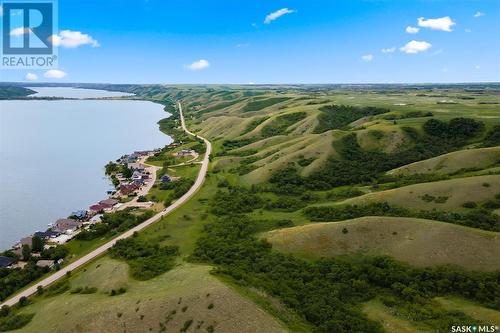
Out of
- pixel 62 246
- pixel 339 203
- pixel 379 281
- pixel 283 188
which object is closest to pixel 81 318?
pixel 62 246

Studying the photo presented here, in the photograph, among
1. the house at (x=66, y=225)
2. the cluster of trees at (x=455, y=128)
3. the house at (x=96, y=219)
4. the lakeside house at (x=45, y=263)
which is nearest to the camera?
the lakeside house at (x=45, y=263)

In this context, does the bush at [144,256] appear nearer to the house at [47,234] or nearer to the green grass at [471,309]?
the house at [47,234]

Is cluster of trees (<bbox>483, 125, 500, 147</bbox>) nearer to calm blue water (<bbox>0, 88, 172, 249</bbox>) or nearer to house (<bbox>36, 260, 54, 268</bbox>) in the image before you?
calm blue water (<bbox>0, 88, 172, 249</bbox>)

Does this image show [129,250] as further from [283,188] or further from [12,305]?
[283,188]

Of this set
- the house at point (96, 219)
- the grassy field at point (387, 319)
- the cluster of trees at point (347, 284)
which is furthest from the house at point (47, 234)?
the grassy field at point (387, 319)

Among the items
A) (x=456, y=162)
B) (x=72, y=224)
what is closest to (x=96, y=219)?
(x=72, y=224)

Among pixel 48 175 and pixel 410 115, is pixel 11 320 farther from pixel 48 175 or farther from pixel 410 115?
pixel 410 115

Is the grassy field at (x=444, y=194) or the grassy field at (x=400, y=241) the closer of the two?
the grassy field at (x=400, y=241)
